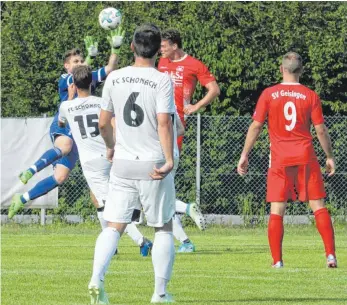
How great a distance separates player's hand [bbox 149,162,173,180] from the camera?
8844mm

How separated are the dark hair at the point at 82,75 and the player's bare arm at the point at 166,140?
173 inches

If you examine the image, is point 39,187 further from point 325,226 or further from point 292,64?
point 292,64

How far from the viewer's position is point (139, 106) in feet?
29.2

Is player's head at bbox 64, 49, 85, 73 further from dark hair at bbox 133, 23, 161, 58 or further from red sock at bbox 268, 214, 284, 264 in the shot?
dark hair at bbox 133, 23, 161, 58

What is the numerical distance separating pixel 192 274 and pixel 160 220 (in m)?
2.64

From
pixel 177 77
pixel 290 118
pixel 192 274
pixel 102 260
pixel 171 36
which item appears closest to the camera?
pixel 102 260

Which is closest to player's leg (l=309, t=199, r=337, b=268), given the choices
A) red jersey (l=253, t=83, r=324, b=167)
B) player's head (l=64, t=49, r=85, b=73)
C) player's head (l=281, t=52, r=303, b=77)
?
red jersey (l=253, t=83, r=324, b=167)

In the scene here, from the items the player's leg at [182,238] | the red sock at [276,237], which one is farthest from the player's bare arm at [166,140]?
the player's leg at [182,238]

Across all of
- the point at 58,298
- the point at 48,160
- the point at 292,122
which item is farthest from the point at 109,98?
the point at 48,160

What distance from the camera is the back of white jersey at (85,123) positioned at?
13820 millimetres

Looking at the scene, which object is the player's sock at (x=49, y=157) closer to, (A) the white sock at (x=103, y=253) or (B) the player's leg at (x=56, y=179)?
(B) the player's leg at (x=56, y=179)

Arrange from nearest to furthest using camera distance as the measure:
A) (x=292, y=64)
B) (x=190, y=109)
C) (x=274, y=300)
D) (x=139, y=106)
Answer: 1. (x=139, y=106)
2. (x=274, y=300)
3. (x=292, y=64)
4. (x=190, y=109)

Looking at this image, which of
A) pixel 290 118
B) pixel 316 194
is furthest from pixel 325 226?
pixel 290 118

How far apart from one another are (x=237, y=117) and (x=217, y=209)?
1.78m
